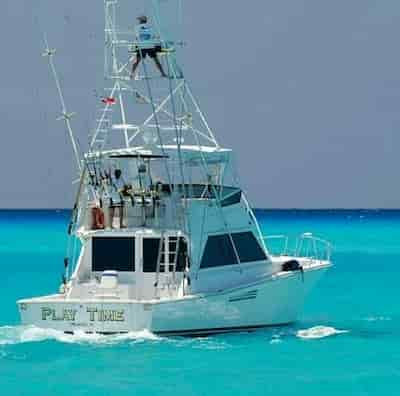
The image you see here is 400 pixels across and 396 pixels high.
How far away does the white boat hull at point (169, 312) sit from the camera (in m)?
31.7

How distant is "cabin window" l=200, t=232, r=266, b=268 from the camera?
3366cm

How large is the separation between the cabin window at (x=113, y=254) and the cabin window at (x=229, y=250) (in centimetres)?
153

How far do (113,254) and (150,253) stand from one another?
794mm

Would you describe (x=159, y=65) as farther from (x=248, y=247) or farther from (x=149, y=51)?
(x=248, y=247)

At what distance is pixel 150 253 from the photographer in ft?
109

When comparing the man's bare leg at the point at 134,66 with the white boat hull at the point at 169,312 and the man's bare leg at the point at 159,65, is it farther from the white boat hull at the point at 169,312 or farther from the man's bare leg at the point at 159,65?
the white boat hull at the point at 169,312

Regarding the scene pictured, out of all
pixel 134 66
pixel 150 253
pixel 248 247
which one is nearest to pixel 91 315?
pixel 150 253

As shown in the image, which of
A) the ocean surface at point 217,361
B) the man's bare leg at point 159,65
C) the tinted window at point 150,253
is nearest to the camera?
the ocean surface at point 217,361

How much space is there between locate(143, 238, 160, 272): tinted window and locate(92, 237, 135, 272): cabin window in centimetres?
25

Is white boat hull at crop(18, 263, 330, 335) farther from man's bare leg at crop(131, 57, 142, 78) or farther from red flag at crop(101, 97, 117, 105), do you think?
man's bare leg at crop(131, 57, 142, 78)

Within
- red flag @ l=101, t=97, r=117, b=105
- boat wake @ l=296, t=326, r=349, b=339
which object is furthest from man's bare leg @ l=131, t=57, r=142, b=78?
boat wake @ l=296, t=326, r=349, b=339

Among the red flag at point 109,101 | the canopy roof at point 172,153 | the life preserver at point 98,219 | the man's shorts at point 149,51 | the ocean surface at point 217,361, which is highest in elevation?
the man's shorts at point 149,51

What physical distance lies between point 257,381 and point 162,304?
3.48 m

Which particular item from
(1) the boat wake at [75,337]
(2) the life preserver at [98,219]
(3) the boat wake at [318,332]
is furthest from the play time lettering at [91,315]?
(3) the boat wake at [318,332]
